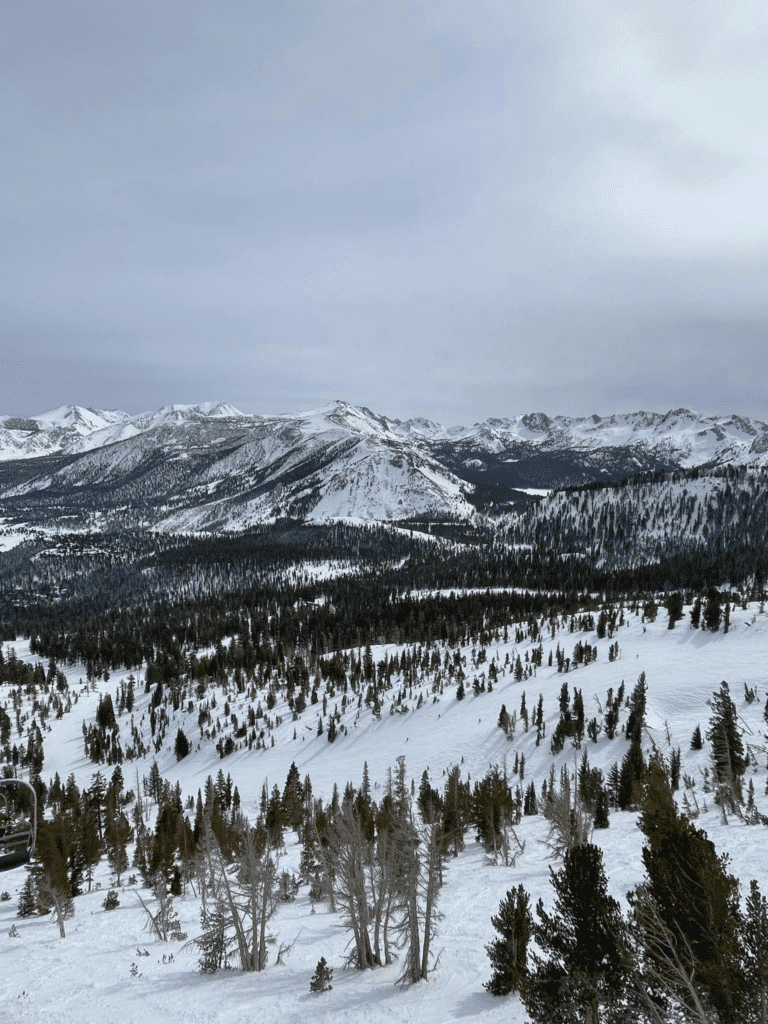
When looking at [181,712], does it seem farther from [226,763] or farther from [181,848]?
[181,848]

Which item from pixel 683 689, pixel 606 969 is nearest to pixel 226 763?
pixel 683 689

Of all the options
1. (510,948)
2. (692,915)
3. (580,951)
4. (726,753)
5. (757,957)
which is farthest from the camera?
(726,753)

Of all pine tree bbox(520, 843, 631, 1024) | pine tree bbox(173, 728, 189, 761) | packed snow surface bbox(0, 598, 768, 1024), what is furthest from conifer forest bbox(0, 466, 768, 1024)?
pine tree bbox(173, 728, 189, 761)

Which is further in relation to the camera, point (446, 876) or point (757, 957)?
point (446, 876)

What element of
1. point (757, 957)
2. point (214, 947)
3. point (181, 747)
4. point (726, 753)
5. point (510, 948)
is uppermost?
point (757, 957)

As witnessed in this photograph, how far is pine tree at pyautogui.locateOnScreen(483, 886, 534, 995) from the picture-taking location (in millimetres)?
20781

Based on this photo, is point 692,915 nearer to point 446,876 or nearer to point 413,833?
point 413,833

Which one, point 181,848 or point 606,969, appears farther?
point 181,848

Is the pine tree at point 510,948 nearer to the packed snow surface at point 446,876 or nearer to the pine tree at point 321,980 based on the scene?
the packed snow surface at point 446,876

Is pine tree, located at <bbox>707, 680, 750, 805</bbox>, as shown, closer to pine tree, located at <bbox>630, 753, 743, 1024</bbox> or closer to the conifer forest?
the conifer forest

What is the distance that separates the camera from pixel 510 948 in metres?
21.2

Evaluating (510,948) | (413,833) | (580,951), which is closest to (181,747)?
(413,833)

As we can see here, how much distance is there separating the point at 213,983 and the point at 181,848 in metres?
40.1

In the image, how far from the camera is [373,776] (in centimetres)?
9081
